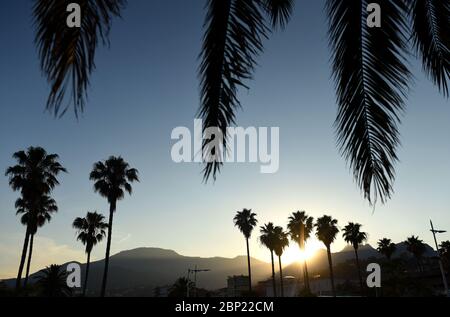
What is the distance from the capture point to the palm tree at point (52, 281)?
144ft

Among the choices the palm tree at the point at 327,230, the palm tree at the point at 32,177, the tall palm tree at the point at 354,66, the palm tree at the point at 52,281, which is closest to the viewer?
the tall palm tree at the point at 354,66

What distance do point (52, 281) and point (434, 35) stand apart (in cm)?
4980

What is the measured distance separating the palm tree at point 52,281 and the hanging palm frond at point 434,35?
48902mm

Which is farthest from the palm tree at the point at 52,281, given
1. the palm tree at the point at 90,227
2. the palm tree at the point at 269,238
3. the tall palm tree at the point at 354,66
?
the tall palm tree at the point at 354,66

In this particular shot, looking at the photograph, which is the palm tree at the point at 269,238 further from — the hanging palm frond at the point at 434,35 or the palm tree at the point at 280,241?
the hanging palm frond at the point at 434,35

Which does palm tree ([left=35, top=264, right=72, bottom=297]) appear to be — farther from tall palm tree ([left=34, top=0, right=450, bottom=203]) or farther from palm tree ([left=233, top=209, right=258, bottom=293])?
tall palm tree ([left=34, top=0, right=450, bottom=203])

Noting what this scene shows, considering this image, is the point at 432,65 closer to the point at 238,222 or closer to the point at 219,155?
the point at 219,155

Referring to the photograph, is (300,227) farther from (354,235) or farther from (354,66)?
(354,66)

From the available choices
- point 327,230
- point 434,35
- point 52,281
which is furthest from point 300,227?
point 434,35

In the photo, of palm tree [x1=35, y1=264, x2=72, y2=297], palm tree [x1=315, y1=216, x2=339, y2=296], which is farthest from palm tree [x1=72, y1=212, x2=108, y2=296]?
palm tree [x1=315, y1=216, x2=339, y2=296]

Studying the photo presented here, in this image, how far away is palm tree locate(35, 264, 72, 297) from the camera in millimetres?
43875

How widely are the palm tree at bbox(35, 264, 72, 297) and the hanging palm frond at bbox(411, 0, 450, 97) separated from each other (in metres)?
48.9

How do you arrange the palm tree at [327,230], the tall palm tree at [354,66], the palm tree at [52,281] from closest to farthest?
the tall palm tree at [354,66]
the palm tree at [52,281]
the palm tree at [327,230]
